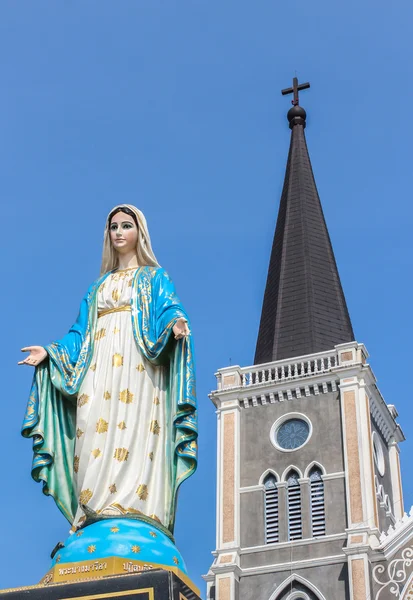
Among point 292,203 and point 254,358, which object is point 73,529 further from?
point 292,203

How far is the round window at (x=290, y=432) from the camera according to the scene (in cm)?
4026

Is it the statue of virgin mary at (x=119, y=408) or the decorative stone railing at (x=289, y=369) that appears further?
the decorative stone railing at (x=289, y=369)

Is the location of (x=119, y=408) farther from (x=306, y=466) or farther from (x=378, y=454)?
(x=378, y=454)

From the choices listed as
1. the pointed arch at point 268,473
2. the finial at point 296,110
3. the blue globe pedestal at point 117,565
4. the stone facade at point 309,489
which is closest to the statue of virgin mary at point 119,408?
the blue globe pedestal at point 117,565

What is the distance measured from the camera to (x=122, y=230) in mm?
9039

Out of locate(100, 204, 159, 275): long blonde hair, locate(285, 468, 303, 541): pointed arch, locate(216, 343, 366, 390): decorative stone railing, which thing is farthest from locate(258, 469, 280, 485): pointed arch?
locate(100, 204, 159, 275): long blonde hair

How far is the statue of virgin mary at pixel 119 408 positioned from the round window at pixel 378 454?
32.8m

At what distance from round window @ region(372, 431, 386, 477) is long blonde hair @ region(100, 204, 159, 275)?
3235 centimetres

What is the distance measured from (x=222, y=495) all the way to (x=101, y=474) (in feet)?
105

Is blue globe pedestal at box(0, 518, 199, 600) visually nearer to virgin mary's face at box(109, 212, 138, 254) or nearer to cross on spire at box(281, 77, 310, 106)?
virgin mary's face at box(109, 212, 138, 254)

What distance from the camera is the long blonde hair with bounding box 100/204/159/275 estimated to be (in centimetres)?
909

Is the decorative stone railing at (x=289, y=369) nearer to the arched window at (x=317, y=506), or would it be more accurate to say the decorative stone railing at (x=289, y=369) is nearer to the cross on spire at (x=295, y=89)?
the arched window at (x=317, y=506)

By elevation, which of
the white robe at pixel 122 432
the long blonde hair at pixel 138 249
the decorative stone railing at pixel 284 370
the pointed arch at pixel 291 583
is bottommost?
the white robe at pixel 122 432

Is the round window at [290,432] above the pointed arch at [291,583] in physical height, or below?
above
